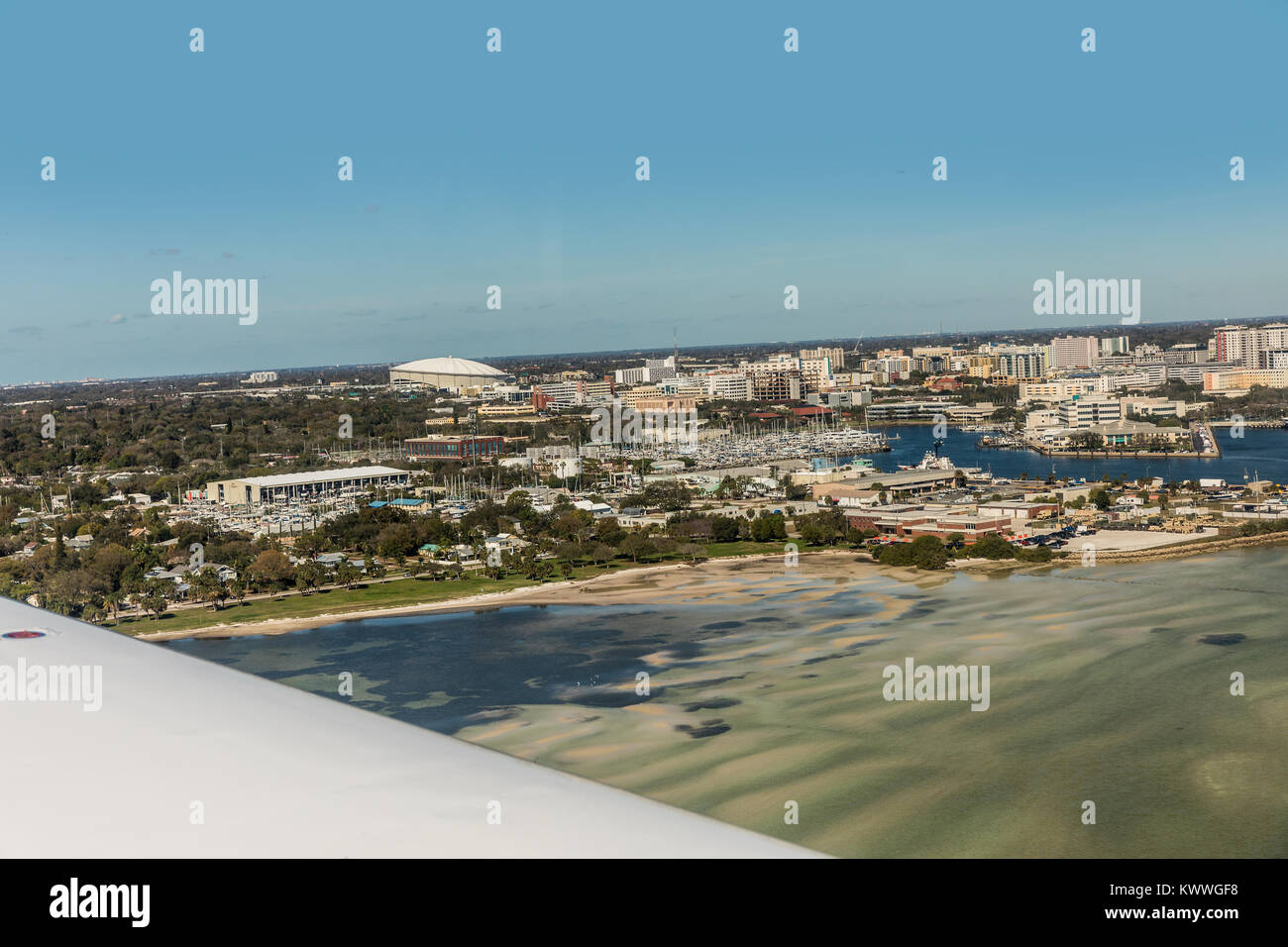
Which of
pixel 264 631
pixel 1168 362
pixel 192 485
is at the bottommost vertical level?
pixel 264 631

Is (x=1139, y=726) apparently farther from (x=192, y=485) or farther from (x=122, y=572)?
(x=192, y=485)

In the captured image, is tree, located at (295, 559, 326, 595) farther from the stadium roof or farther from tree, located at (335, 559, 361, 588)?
the stadium roof

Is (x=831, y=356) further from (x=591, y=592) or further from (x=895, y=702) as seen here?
(x=895, y=702)

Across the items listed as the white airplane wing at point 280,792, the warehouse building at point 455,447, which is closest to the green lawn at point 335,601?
the warehouse building at point 455,447

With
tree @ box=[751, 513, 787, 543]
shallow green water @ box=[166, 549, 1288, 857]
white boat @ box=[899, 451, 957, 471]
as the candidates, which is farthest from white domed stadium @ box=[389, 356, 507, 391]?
shallow green water @ box=[166, 549, 1288, 857]

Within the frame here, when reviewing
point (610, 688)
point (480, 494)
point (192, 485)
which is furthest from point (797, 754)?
point (192, 485)

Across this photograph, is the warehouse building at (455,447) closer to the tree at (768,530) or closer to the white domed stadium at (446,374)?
the tree at (768,530)
